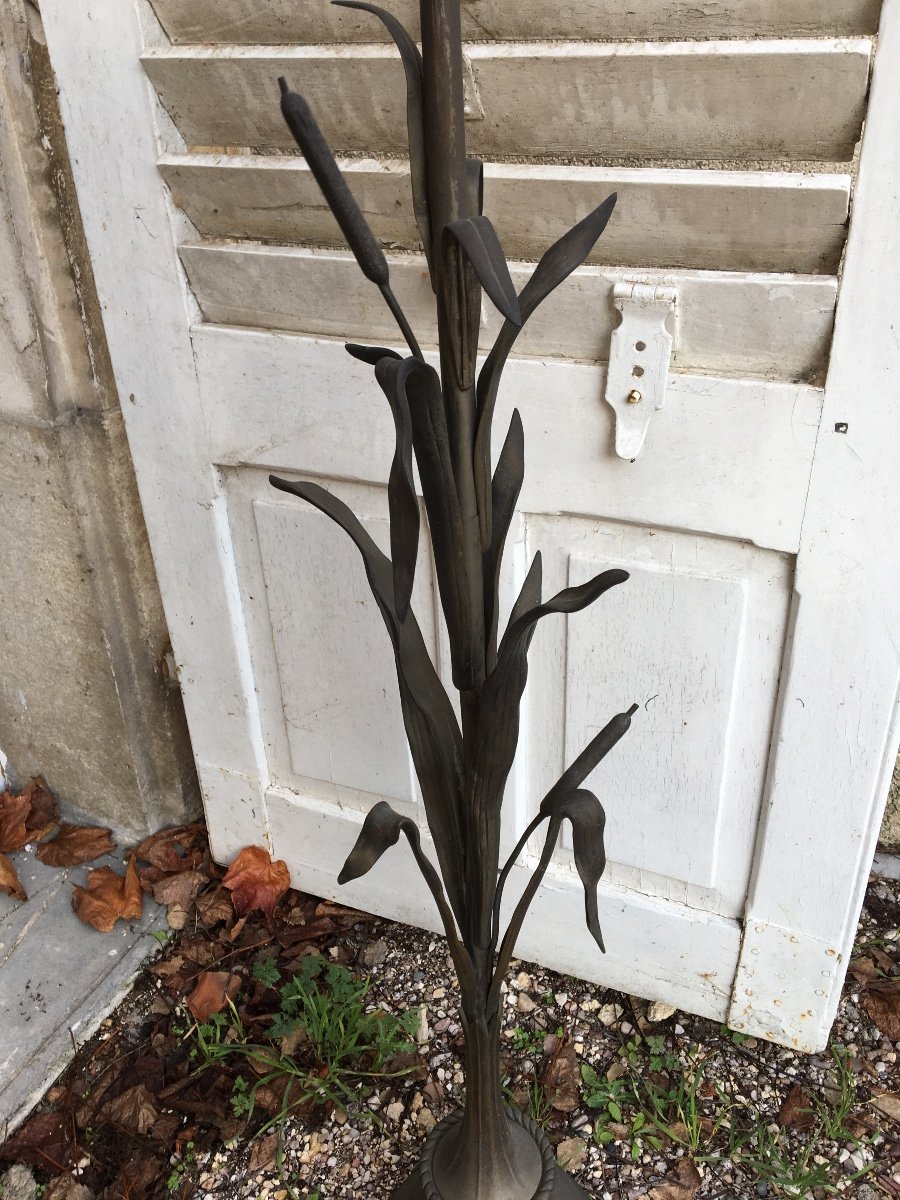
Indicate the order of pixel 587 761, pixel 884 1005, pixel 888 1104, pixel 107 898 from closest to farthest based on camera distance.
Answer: pixel 587 761 → pixel 888 1104 → pixel 884 1005 → pixel 107 898

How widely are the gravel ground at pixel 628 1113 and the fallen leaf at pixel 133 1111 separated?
0.12m

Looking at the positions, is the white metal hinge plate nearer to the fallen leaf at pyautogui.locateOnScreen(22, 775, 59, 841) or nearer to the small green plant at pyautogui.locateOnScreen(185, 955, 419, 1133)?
the small green plant at pyautogui.locateOnScreen(185, 955, 419, 1133)

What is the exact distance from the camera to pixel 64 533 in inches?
76.4

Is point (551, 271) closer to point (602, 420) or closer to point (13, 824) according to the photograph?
point (602, 420)

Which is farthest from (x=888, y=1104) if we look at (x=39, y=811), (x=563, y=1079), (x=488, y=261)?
(x=39, y=811)

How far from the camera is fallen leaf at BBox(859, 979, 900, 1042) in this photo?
5.93 ft

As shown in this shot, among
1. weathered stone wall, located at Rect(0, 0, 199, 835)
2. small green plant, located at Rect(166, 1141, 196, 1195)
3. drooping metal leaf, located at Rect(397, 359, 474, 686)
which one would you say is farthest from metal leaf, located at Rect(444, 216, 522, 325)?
small green plant, located at Rect(166, 1141, 196, 1195)

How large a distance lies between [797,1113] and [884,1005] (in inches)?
11.6

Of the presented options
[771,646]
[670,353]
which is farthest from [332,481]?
[771,646]

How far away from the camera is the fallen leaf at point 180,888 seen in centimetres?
212

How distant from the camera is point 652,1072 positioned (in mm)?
1763

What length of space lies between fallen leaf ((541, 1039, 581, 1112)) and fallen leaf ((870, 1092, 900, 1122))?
0.51 meters

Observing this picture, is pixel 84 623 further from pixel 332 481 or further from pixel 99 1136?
pixel 99 1136

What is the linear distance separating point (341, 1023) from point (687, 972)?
65cm
